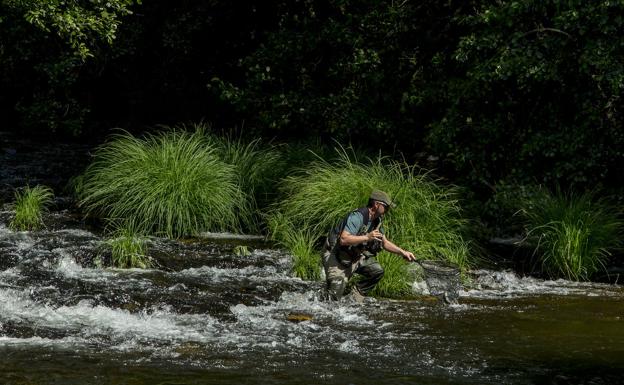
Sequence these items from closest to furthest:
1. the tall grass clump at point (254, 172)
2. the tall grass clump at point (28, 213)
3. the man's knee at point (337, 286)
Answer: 1. the man's knee at point (337, 286)
2. the tall grass clump at point (28, 213)
3. the tall grass clump at point (254, 172)

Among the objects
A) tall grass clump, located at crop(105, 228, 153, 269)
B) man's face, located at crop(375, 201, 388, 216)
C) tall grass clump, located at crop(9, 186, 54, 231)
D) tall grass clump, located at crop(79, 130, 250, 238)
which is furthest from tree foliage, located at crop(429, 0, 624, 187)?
tall grass clump, located at crop(9, 186, 54, 231)

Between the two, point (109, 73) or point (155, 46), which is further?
point (109, 73)

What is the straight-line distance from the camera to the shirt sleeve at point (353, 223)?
10.3 m

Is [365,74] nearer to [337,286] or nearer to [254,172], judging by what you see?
[254,172]

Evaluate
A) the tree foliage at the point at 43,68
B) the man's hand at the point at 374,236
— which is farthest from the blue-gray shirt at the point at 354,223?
the tree foliage at the point at 43,68

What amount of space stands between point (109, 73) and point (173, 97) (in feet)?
7.04

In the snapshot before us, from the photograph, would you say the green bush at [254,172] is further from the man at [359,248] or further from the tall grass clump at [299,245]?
the man at [359,248]

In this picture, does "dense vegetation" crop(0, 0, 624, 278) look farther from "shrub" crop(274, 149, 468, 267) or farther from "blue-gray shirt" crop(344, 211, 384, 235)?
"blue-gray shirt" crop(344, 211, 384, 235)

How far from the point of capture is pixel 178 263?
→ 40.0ft

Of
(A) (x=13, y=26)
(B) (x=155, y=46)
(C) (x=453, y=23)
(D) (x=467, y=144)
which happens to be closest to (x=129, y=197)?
(D) (x=467, y=144)

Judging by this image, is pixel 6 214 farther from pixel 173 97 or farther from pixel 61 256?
pixel 173 97

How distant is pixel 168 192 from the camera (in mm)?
13984

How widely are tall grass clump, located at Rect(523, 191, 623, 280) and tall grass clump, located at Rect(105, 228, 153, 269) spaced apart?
5.28 meters

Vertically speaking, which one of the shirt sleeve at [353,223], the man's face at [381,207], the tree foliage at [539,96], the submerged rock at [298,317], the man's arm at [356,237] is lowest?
the submerged rock at [298,317]
